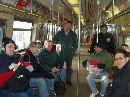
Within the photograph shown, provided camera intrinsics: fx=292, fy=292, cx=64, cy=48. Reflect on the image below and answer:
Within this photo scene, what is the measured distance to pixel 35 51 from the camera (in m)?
5.31

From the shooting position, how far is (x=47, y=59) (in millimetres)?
6234

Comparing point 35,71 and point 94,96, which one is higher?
point 35,71

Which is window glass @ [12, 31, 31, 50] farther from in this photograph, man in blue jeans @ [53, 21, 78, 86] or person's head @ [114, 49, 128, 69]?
person's head @ [114, 49, 128, 69]

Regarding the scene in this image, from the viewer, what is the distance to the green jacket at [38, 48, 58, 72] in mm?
6063

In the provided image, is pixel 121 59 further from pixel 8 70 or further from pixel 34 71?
pixel 34 71

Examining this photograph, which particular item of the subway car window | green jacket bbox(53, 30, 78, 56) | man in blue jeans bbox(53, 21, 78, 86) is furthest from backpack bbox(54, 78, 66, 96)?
the subway car window

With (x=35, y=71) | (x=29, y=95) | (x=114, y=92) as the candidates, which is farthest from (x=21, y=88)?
(x=114, y=92)

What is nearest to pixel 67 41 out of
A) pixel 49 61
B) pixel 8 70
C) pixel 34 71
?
pixel 49 61

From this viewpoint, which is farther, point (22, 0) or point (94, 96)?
point (22, 0)

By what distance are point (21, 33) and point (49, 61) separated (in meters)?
1.98

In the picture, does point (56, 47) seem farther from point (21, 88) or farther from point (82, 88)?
point (21, 88)

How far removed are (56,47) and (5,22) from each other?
50.4 inches

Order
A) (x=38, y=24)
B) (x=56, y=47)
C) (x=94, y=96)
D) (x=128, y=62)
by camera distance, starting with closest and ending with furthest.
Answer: (x=128, y=62), (x=94, y=96), (x=56, y=47), (x=38, y=24)

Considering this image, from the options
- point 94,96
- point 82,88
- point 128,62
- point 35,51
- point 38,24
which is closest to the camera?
point 128,62
